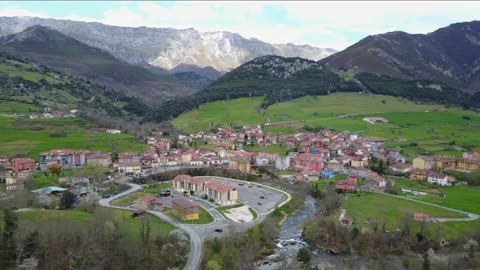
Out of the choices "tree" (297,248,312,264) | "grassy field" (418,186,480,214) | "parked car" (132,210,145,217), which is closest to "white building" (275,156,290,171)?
"grassy field" (418,186,480,214)

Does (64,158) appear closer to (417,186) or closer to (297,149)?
(297,149)

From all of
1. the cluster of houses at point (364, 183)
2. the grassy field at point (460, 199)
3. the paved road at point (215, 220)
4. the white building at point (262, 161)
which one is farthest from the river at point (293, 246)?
the white building at point (262, 161)

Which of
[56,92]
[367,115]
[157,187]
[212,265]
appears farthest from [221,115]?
[212,265]

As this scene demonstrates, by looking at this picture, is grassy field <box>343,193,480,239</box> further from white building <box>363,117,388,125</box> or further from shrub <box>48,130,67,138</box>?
white building <box>363,117,388,125</box>

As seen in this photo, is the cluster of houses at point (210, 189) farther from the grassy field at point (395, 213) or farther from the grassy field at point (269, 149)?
the grassy field at point (269, 149)

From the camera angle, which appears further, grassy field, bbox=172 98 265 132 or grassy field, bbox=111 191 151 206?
grassy field, bbox=172 98 265 132
